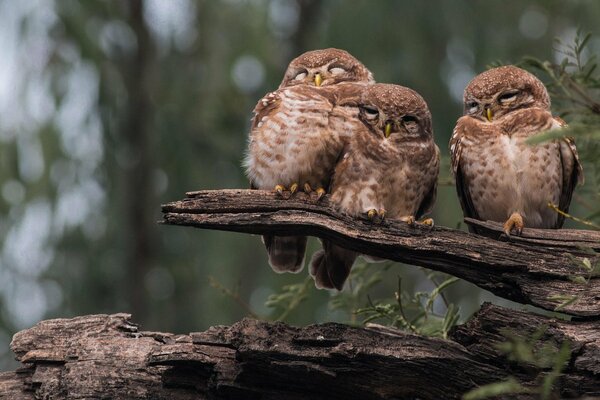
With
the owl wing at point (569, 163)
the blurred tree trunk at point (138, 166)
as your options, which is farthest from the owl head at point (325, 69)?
the blurred tree trunk at point (138, 166)

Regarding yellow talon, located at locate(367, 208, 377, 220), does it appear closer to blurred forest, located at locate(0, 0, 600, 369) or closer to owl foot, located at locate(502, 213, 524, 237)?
owl foot, located at locate(502, 213, 524, 237)

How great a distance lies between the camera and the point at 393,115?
183 inches

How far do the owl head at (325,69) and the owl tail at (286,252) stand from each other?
0.78 metres

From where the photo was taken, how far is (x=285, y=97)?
477 centimetres

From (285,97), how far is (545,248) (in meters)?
1.41

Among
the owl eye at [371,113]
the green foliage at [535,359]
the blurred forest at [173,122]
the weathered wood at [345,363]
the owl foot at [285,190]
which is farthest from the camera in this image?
the blurred forest at [173,122]

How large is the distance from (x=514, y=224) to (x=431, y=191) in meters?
0.62

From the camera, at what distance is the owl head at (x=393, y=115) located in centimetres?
463

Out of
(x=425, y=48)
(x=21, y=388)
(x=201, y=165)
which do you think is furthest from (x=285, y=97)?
(x=201, y=165)

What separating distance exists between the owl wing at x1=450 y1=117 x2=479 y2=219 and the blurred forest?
7.81 feet

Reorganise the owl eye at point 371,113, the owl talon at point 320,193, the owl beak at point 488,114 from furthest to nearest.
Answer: the owl beak at point 488,114 → the owl eye at point 371,113 → the owl talon at point 320,193

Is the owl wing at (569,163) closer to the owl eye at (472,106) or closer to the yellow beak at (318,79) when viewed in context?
the owl eye at (472,106)

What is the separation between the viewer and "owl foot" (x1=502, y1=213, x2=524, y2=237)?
4.13 m

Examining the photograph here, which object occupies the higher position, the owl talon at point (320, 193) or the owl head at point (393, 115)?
the owl head at point (393, 115)
